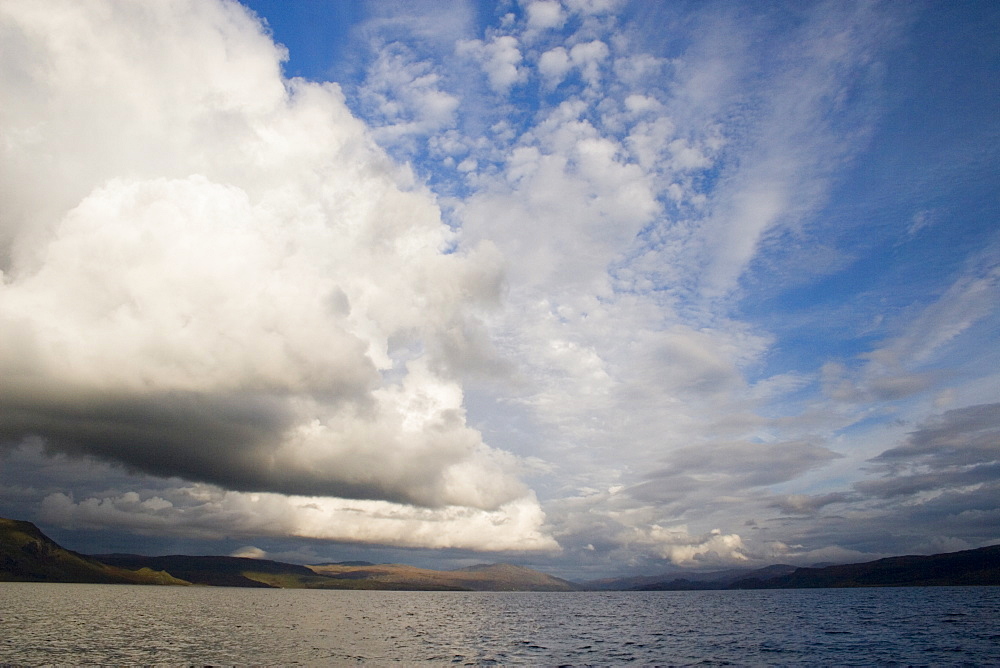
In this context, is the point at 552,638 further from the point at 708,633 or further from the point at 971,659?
the point at 971,659

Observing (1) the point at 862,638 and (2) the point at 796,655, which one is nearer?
(2) the point at 796,655

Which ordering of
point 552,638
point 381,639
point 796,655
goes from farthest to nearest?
point 552,638 < point 381,639 < point 796,655

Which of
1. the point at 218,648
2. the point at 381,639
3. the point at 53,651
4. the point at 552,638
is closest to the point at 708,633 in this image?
the point at 552,638

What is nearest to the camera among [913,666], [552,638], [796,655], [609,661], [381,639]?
[913,666]

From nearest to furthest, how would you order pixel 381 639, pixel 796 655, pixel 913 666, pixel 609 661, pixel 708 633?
pixel 913 666
pixel 609 661
pixel 796 655
pixel 381 639
pixel 708 633

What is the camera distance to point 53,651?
72375mm

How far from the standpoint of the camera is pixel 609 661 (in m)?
74.5

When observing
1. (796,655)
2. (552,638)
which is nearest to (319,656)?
(552,638)

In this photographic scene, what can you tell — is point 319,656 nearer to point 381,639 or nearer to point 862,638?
point 381,639

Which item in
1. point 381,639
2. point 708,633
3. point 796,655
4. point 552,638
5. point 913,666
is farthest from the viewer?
point 708,633

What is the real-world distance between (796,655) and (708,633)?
141ft

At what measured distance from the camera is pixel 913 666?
68375 millimetres

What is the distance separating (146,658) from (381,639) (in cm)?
4119

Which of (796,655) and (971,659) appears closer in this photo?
(971,659)
